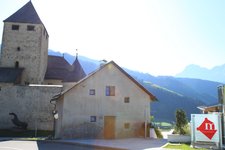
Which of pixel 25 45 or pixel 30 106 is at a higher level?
pixel 25 45

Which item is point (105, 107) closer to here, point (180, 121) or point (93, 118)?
point (93, 118)

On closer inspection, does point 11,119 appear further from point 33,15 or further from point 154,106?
point 154,106

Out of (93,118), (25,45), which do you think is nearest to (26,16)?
(25,45)

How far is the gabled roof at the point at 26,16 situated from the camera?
5159 cm

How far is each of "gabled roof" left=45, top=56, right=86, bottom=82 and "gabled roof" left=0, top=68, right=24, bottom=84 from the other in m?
7.69

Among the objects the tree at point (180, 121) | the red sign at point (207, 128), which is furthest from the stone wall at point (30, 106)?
the red sign at point (207, 128)

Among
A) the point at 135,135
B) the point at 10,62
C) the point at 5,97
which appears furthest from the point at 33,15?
the point at 135,135

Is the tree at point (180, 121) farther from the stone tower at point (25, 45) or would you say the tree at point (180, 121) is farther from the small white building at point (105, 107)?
the stone tower at point (25, 45)

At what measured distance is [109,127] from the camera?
25.9 meters

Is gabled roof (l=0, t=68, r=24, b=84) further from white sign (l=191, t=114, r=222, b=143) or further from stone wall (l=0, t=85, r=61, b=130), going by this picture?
white sign (l=191, t=114, r=222, b=143)

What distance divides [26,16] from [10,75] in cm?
1253

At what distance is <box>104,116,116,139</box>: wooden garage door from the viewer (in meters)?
25.7

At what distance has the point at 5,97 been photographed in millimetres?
41000

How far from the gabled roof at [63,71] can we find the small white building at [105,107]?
27.6m
